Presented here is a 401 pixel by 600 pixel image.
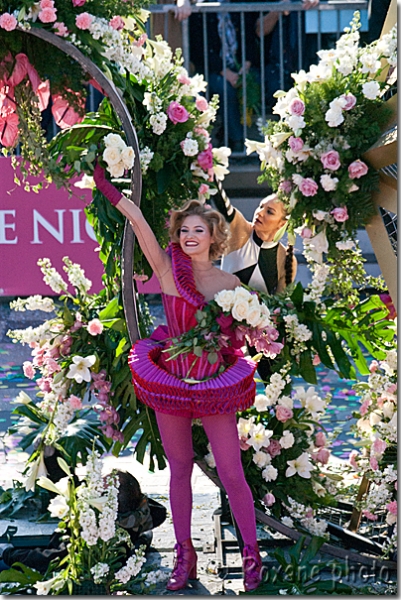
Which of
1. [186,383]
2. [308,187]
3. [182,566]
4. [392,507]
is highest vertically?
[308,187]

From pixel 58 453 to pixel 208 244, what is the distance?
1.22 m

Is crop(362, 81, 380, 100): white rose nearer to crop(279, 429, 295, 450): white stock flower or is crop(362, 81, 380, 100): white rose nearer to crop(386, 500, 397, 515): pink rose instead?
crop(279, 429, 295, 450): white stock flower

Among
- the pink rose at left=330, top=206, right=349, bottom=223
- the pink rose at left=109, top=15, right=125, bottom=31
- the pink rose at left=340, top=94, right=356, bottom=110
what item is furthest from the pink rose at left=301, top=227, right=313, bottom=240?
the pink rose at left=109, top=15, right=125, bottom=31

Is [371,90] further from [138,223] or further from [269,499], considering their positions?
[269,499]

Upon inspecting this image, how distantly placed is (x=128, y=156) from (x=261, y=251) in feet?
3.43

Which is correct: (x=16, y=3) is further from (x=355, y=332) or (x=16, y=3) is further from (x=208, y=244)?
(x=355, y=332)

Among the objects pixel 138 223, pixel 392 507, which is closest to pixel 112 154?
pixel 138 223

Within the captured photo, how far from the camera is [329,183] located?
3.56 metres

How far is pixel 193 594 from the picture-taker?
3.45 metres

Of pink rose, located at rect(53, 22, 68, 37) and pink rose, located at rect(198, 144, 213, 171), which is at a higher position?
pink rose, located at rect(53, 22, 68, 37)

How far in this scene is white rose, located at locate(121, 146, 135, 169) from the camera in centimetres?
339

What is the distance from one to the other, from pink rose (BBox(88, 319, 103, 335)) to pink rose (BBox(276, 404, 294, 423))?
835mm

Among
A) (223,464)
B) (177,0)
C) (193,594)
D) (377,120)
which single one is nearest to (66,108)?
(377,120)

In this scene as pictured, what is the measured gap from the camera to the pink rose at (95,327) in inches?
151
